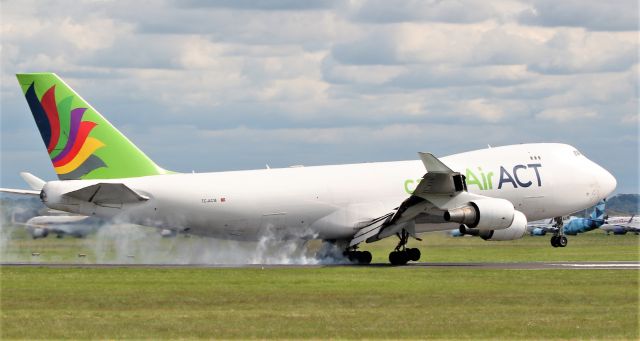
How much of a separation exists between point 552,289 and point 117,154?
22024 mm

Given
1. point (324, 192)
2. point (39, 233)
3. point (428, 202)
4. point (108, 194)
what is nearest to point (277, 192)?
point (324, 192)

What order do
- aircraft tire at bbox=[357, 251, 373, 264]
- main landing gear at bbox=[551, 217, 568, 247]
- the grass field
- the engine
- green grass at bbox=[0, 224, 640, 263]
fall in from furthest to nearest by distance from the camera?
1. main landing gear at bbox=[551, 217, 568, 247]
2. aircraft tire at bbox=[357, 251, 373, 264]
3. green grass at bbox=[0, 224, 640, 263]
4. the engine
5. the grass field

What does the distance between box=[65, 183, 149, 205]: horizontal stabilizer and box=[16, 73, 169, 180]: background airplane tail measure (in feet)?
4.48

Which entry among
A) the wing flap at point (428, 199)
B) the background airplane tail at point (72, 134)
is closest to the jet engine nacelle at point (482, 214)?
the wing flap at point (428, 199)

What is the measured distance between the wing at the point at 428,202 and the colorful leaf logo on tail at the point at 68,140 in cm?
1348

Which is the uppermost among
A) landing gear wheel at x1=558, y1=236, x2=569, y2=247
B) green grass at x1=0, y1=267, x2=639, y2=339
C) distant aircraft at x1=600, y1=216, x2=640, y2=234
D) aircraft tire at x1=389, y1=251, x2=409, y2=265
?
distant aircraft at x1=600, y1=216, x2=640, y2=234

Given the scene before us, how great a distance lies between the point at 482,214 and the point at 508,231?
3.57 meters

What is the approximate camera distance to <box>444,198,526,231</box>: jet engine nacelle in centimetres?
5241

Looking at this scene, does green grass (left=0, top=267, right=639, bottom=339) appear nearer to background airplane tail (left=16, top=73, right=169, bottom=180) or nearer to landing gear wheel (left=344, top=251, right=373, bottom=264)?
background airplane tail (left=16, top=73, right=169, bottom=180)

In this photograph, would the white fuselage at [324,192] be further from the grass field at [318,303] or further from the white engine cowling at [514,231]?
the grass field at [318,303]

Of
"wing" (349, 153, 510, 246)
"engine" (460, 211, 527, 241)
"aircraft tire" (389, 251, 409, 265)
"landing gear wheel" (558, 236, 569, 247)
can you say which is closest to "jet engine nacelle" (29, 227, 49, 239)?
"wing" (349, 153, 510, 246)

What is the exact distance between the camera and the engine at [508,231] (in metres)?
54.3

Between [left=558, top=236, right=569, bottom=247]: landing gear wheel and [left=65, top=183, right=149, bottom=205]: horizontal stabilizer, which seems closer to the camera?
[left=65, top=183, right=149, bottom=205]: horizontal stabilizer

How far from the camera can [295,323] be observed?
29922 mm
